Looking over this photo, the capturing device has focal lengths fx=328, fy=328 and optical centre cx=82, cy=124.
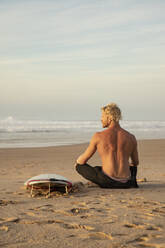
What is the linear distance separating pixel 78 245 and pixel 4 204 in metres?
1.98

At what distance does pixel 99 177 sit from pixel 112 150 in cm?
57

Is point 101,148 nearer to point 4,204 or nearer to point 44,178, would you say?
point 44,178

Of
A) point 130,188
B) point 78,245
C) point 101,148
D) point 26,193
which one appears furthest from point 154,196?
point 78,245

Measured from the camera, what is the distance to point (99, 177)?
584cm

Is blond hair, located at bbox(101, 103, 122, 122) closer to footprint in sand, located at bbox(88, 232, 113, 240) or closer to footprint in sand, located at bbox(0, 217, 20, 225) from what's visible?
footprint in sand, located at bbox(0, 217, 20, 225)

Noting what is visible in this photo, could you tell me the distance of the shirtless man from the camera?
566cm

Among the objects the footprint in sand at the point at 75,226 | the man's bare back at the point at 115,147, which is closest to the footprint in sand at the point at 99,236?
the footprint in sand at the point at 75,226

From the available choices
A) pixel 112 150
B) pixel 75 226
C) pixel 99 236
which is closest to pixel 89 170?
pixel 112 150

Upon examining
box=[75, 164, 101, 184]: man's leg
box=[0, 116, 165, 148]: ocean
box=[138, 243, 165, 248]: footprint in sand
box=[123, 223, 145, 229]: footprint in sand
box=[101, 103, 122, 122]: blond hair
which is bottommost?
box=[138, 243, 165, 248]: footprint in sand

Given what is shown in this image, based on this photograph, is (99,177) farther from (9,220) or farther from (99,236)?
(99,236)

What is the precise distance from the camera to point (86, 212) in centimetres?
430

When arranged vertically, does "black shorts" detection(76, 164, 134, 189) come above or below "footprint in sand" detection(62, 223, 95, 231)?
above

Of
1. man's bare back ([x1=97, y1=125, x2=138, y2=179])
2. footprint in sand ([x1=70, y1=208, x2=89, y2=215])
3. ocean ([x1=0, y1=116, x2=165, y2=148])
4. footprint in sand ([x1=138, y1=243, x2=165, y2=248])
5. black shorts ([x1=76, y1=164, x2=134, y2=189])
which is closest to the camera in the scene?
footprint in sand ([x1=138, y1=243, x2=165, y2=248])

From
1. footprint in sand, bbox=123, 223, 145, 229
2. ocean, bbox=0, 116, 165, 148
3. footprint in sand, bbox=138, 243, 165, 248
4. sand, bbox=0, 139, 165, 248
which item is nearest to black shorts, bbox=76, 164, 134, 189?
sand, bbox=0, 139, 165, 248
